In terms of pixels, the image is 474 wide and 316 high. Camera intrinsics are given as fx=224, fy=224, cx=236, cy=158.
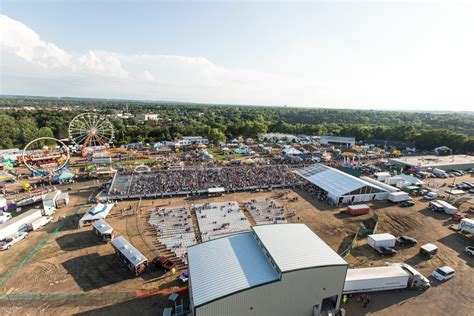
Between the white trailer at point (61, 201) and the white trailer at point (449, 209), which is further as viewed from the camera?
the white trailer at point (61, 201)

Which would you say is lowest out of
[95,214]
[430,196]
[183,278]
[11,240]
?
[11,240]

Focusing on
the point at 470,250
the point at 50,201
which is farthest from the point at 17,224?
the point at 470,250

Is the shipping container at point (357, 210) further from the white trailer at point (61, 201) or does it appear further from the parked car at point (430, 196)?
the white trailer at point (61, 201)

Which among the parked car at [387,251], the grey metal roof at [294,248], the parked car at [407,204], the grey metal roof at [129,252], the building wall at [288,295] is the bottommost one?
the parked car at [387,251]

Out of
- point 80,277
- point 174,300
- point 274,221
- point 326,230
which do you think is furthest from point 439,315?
point 80,277

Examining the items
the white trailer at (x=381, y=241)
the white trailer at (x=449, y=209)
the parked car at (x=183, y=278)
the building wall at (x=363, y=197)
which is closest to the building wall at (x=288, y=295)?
the parked car at (x=183, y=278)

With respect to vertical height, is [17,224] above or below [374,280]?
below

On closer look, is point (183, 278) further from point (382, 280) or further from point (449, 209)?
point (449, 209)
